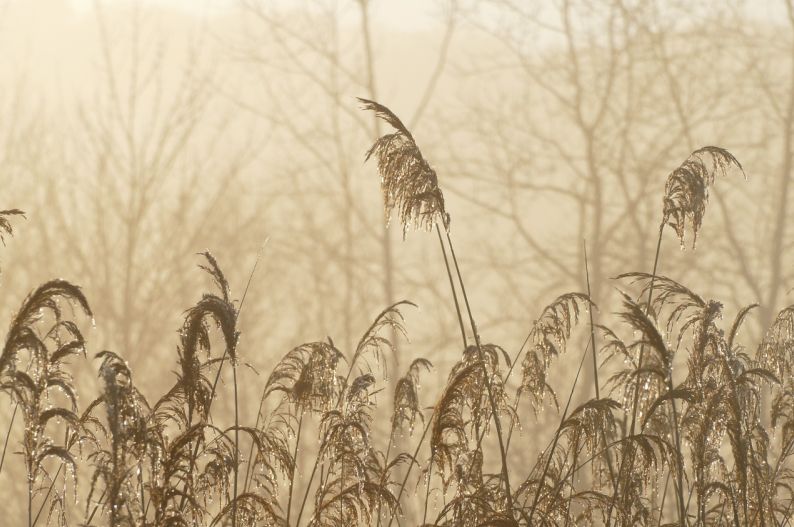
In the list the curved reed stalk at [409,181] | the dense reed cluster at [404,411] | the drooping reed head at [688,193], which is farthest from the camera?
the drooping reed head at [688,193]

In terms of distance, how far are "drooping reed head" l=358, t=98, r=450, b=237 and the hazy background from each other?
16907 mm

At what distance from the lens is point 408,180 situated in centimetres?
340

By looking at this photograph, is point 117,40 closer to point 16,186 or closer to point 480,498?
point 16,186

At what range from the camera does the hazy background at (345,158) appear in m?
22.3

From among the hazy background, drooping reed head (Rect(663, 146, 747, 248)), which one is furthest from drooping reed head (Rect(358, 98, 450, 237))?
the hazy background

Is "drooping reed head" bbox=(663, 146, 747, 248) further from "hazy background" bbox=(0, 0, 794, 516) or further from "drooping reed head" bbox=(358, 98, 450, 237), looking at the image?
"hazy background" bbox=(0, 0, 794, 516)

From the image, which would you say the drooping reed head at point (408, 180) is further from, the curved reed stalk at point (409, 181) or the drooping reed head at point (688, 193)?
the drooping reed head at point (688, 193)

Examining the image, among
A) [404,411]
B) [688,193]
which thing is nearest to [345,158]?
[404,411]

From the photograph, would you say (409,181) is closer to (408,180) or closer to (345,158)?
(408,180)

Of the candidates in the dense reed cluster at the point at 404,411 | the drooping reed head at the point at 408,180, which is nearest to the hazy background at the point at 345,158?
the dense reed cluster at the point at 404,411

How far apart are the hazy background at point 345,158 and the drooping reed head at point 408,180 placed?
16907mm

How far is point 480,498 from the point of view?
319 centimetres

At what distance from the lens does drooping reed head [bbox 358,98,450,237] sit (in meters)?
3.38

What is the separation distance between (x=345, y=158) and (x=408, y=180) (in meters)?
22.8
